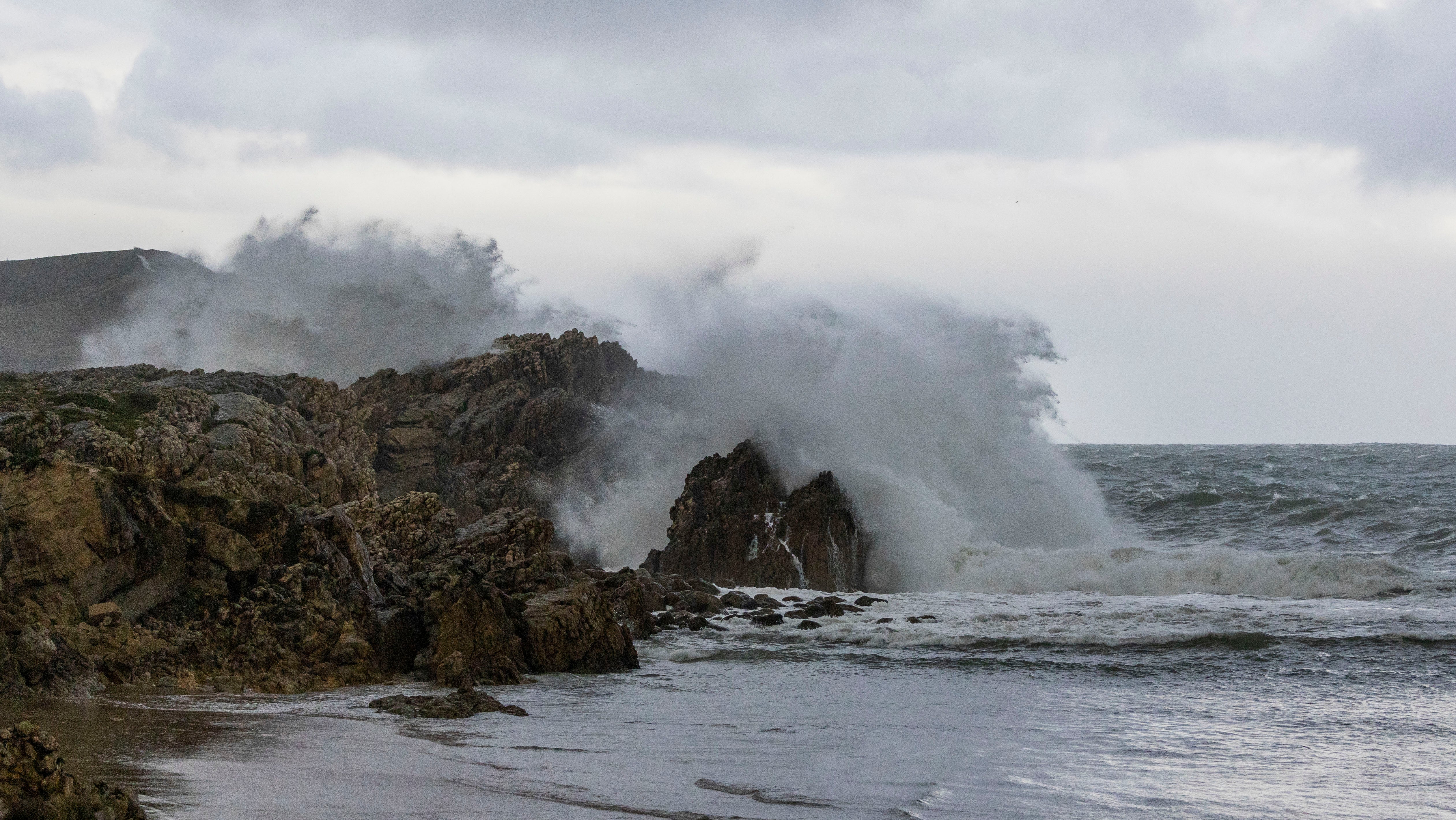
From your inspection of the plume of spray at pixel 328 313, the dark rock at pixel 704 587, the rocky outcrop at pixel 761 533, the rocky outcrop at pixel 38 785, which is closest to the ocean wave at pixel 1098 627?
the dark rock at pixel 704 587

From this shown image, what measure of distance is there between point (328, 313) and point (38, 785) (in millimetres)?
37899

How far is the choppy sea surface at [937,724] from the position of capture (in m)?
6.58

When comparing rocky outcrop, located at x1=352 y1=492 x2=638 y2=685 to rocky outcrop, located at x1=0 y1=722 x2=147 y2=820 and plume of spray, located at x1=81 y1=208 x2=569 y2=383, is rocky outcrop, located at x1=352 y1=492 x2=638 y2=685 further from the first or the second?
plume of spray, located at x1=81 y1=208 x2=569 y2=383

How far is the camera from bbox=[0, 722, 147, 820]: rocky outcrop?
433cm

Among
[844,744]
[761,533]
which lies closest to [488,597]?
[844,744]

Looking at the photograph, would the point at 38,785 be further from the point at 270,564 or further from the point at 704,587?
the point at 704,587

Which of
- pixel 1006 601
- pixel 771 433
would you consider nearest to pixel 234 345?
pixel 771 433

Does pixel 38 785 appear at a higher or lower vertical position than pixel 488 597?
higher

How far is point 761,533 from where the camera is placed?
21328 millimetres

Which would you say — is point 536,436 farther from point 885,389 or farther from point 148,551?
point 148,551

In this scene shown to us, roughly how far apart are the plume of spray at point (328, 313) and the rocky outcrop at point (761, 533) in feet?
56.2

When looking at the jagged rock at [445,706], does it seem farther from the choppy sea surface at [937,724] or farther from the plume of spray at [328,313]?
the plume of spray at [328,313]

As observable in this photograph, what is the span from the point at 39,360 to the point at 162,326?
666 inches

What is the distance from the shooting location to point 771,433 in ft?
77.4
